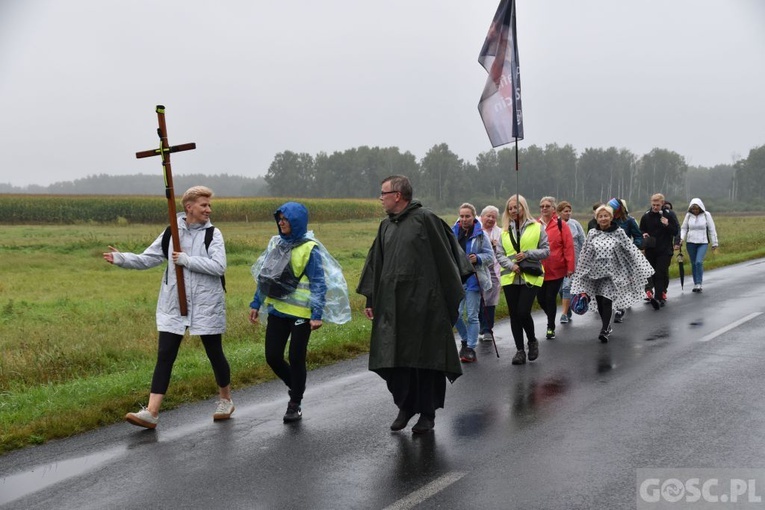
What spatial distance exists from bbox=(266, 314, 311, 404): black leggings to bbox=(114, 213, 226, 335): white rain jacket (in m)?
0.44

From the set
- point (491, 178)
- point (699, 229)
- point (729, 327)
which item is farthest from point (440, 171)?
point (729, 327)

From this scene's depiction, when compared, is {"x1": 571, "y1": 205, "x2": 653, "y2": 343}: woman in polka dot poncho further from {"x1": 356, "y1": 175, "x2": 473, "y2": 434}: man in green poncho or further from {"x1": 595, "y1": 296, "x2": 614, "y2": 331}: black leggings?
{"x1": 356, "y1": 175, "x2": 473, "y2": 434}: man in green poncho

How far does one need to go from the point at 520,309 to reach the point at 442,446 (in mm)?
3543

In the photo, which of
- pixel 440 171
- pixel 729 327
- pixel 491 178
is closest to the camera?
pixel 729 327

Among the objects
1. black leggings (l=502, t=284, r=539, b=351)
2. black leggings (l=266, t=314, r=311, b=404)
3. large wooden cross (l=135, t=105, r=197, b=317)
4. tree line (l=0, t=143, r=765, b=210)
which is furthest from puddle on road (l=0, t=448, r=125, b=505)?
tree line (l=0, t=143, r=765, b=210)

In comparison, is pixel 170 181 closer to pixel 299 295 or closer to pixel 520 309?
pixel 299 295

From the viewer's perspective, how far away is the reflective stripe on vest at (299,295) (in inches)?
260

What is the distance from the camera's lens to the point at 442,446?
573cm

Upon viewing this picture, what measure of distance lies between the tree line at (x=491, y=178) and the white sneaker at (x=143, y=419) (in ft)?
311

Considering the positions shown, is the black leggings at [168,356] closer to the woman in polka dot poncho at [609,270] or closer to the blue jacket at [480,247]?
the blue jacket at [480,247]

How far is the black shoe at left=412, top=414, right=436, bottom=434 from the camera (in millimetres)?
6090

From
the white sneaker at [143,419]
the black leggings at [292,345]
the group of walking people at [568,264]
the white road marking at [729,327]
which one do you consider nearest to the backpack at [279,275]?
the black leggings at [292,345]

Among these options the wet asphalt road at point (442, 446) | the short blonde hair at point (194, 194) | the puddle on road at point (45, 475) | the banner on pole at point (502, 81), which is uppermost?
the banner on pole at point (502, 81)

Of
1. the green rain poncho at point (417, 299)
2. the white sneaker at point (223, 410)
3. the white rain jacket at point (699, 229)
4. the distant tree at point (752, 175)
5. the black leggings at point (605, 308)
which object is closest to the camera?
the green rain poncho at point (417, 299)
